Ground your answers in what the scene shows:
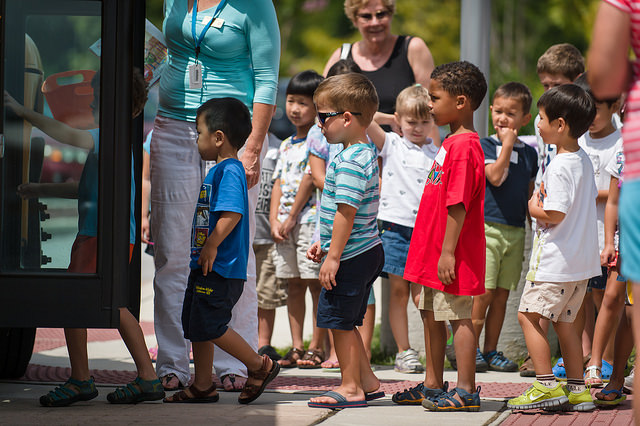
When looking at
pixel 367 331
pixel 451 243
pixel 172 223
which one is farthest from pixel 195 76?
pixel 367 331

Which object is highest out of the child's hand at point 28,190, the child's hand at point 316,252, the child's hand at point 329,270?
the child's hand at point 28,190

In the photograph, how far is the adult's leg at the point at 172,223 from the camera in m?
4.88

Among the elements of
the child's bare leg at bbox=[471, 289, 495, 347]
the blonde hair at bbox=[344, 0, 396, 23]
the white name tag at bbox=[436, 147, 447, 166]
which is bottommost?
the child's bare leg at bbox=[471, 289, 495, 347]

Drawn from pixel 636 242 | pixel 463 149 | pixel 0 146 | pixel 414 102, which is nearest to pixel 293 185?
pixel 414 102

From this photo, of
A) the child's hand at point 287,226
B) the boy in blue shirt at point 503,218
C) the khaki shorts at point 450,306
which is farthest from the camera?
the child's hand at point 287,226

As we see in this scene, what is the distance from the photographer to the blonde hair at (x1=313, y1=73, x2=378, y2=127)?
14.7 feet

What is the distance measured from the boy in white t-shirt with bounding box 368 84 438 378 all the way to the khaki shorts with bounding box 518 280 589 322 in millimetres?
1366

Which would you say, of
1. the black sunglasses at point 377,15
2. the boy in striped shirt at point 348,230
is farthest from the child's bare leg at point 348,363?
the black sunglasses at point 377,15

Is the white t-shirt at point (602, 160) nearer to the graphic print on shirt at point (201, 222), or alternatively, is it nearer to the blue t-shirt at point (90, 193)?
the graphic print on shirt at point (201, 222)

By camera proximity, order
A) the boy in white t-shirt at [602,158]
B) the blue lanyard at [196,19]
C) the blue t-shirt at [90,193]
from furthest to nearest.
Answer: the boy in white t-shirt at [602,158]
the blue lanyard at [196,19]
the blue t-shirt at [90,193]

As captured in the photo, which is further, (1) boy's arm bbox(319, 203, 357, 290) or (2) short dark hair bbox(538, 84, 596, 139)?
(2) short dark hair bbox(538, 84, 596, 139)

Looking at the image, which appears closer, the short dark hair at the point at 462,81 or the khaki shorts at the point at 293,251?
the short dark hair at the point at 462,81

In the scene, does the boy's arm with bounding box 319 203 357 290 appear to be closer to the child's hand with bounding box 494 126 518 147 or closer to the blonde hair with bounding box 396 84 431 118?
the blonde hair with bounding box 396 84 431 118

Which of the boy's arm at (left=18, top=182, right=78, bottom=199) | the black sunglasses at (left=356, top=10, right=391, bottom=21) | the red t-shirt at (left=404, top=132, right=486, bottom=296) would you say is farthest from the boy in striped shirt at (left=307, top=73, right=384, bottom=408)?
the black sunglasses at (left=356, top=10, right=391, bottom=21)
